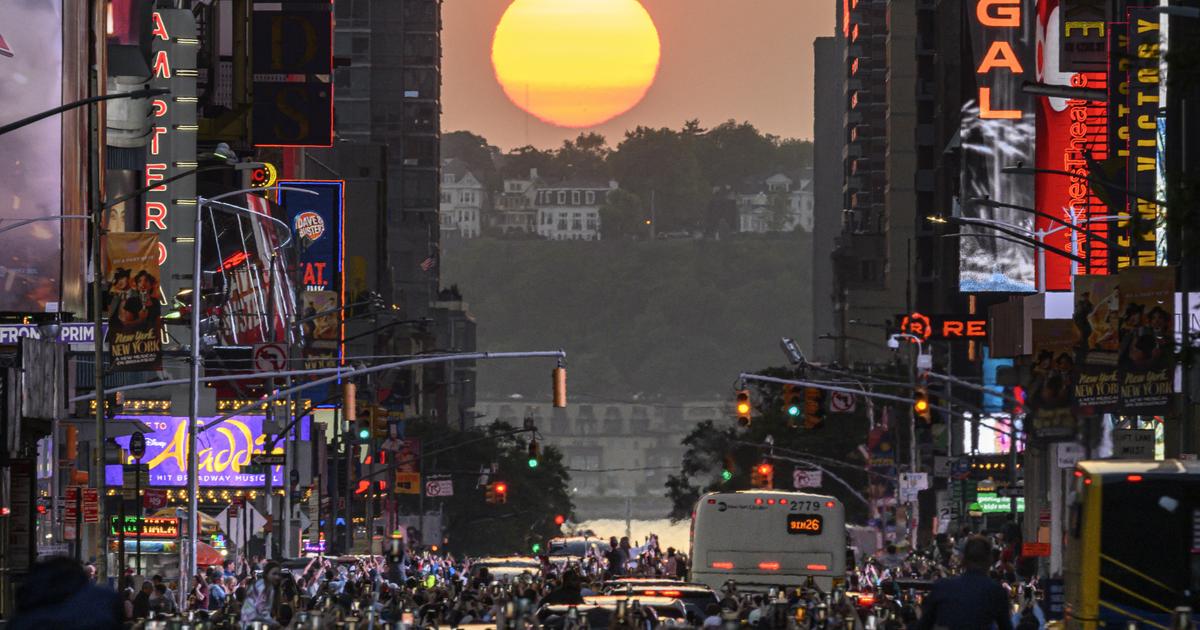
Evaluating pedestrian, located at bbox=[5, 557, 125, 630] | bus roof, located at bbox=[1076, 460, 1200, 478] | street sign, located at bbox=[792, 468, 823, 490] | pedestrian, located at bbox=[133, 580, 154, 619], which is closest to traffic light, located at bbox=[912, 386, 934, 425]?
pedestrian, located at bbox=[133, 580, 154, 619]

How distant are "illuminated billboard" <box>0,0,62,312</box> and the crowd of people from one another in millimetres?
8567

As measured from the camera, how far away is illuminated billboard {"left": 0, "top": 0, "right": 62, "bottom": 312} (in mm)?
59062

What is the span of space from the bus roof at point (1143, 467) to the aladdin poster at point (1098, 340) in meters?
18.7

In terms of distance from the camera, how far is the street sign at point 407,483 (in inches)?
4402

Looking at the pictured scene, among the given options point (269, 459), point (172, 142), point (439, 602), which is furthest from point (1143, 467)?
point (172, 142)

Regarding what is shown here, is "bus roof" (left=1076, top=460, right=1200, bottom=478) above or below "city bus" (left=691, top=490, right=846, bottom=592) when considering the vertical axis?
above

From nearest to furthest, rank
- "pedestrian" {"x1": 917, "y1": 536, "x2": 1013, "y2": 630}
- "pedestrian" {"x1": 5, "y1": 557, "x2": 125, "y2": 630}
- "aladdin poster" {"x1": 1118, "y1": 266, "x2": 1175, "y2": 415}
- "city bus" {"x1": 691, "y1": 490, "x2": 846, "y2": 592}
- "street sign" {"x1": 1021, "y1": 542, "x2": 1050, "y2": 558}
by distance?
"pedestrian" {"x1": 5, "y1": 557, "x2": 125, "y2": 630}, "pedestrian" {"x1": 917, "y1": 536, "x2": 1013, "y2": 630}, "aladdin poster" {"x1": 1118, "y1": 266, "x2": 1175, "y2": 415}, "city bus" {"x1": 691, "y1": 490, "x2": 846, "y2": 592}, "street sign" {"x1": 1021, "y1": 542, "x2": 1050, "y2": 558}

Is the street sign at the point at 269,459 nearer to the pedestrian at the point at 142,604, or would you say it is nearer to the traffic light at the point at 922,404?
the pedestrian at the point at 142,604

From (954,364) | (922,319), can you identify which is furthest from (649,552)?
(954,364)

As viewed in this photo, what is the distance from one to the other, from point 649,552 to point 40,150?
97.0 ft

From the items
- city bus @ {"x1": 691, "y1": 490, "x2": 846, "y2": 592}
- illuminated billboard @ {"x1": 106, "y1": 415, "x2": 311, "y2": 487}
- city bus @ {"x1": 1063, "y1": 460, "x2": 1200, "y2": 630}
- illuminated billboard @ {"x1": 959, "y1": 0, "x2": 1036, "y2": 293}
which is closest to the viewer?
city bus @ {"x1": 1063, "y1": 460, "x2": 1200, "y2": 630}

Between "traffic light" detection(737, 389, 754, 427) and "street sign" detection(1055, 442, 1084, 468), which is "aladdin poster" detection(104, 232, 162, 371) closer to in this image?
"traffic light" detection(737, 389, 754, 427)

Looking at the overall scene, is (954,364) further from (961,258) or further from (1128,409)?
(1128,409)

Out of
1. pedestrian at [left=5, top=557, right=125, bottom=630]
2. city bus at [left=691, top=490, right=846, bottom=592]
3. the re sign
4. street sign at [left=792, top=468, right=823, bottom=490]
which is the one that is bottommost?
street sign at [left=792, top=468, right=823, bottom=490]
